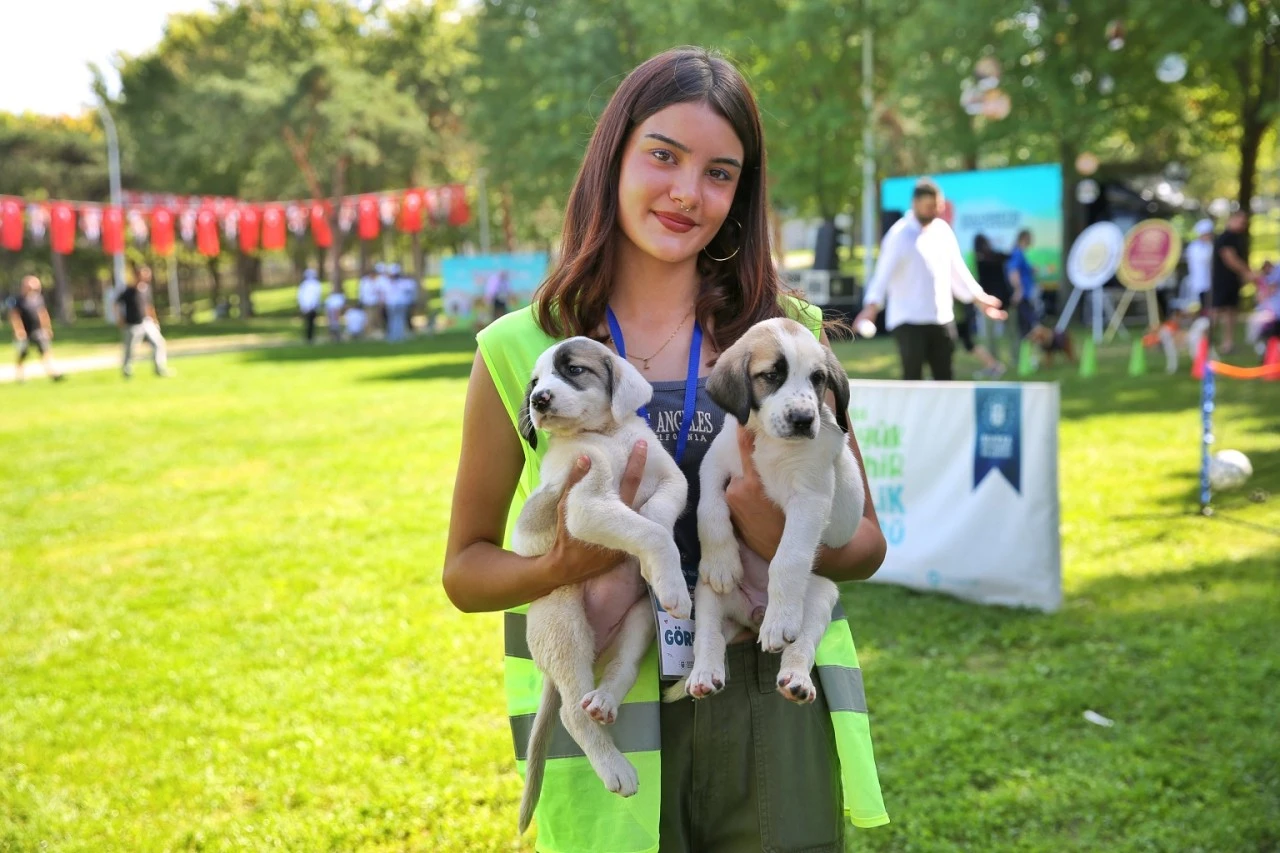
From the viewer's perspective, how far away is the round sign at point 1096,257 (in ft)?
69.1

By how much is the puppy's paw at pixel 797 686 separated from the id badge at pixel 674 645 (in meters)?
0.22

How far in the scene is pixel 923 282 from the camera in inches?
405

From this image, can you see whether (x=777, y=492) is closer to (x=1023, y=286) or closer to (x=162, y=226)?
(x=1023, y=286)

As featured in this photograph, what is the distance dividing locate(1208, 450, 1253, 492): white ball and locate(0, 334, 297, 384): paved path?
997 inches

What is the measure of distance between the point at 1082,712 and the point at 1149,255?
18.0 metres

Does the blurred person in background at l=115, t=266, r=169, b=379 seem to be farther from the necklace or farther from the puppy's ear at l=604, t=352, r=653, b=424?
the puppy's ear at l=604, t=352, r=653, b=424

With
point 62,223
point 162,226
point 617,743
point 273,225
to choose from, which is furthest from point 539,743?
point 273,225

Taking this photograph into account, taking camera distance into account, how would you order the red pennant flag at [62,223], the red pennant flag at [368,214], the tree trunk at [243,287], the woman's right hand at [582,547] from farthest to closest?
the tree trunk at [243,287], the red pennant flag at [368,214], the red pennant flag at [62,223], the woman's right hand at [582,547]

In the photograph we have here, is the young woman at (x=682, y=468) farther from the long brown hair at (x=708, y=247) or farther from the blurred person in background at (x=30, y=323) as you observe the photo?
the blurred person in background at (x=30, y=323)

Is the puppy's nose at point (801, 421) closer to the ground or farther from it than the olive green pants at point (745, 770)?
farther from it

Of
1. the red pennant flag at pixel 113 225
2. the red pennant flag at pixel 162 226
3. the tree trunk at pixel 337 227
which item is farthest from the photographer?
the tree trunk at pixel 337 227

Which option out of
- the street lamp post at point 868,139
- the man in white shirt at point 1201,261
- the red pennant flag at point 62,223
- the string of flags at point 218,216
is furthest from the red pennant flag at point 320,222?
the man in white shirt at point 1201,261

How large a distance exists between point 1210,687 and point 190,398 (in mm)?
18613

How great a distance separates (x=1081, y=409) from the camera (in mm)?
13391
